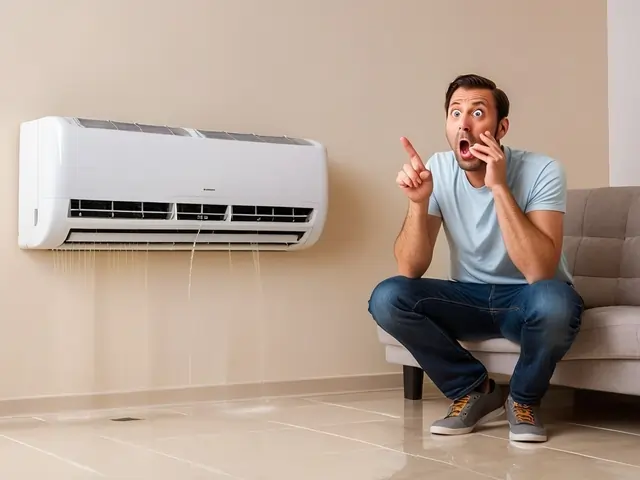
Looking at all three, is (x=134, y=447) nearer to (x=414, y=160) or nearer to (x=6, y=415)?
(x=6, y=415)

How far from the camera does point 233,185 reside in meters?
3.19

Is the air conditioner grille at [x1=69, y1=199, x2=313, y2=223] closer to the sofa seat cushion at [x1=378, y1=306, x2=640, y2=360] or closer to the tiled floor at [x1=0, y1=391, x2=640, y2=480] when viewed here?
the tiled floor at [x1=0, y1=391, x2=640, y2=480]

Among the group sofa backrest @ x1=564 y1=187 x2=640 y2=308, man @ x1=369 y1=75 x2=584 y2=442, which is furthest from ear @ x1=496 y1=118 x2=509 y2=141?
sofa backrest @ x1=564 y1=187 x2=640 y2=308

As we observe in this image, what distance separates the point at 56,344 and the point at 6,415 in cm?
26

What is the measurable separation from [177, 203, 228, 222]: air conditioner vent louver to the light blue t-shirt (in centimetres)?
73

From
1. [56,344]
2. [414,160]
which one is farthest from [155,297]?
[414,160]

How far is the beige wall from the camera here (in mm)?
3096

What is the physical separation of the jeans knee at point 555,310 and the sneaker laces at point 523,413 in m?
0.21

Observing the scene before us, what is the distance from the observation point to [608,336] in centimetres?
260

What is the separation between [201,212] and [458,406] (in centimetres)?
104

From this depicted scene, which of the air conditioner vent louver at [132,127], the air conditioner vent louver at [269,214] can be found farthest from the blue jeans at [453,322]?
the air conditioner vent louver at [132,127]

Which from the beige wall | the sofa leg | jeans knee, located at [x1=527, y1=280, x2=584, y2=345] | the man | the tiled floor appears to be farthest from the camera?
the sofa leg

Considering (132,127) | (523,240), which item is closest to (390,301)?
(523,240)

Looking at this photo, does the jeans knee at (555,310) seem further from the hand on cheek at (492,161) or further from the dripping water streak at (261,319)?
the dripping water streak at (261,319)
